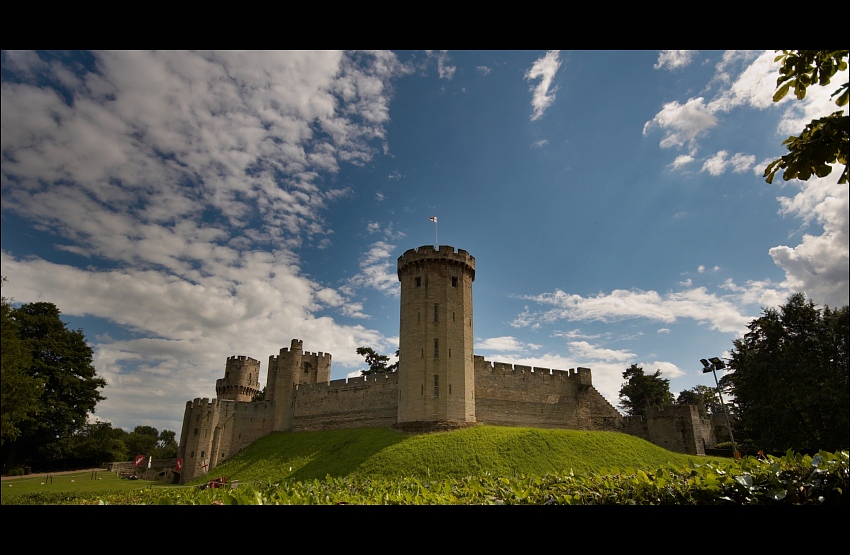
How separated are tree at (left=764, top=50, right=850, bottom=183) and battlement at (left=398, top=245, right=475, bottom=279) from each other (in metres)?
33.2

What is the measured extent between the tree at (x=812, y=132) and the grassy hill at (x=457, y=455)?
976 inches

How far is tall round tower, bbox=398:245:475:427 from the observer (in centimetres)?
3588

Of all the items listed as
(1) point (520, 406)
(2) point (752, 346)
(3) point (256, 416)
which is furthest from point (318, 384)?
(2) point (752, 346)

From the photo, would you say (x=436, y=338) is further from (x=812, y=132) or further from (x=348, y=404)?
(x=812, y=132)

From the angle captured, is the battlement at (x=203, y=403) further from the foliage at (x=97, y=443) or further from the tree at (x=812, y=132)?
the tree at (x=812, y=132)

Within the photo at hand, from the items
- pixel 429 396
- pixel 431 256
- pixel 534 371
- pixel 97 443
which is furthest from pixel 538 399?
pixel 97 443

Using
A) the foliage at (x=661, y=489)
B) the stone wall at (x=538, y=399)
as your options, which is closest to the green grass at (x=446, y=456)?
the stone wall at (x=538, y=399)

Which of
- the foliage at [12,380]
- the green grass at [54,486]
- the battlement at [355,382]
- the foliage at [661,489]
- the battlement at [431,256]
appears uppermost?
the battlement at [431,256]

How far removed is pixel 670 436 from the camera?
41.7 metres

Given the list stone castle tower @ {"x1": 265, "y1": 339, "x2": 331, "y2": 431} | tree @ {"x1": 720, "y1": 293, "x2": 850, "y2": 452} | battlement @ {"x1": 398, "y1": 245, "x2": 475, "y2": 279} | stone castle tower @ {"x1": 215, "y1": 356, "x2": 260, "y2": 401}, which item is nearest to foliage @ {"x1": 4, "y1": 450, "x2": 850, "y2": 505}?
tree @ {"x1": 720, "y1": 293, "x2": 850, "y2": 452}

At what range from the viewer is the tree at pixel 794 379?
2297 centimetres

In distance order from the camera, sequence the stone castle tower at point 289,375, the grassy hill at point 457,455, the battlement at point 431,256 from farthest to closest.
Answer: the stone castle tower at point 289,375 → the battlement at point 431,256 → the grassy hill at point 457,455
